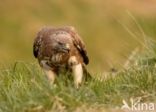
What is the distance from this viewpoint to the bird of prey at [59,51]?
10.1 meters

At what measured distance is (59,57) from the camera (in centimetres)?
1013

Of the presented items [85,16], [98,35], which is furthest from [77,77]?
[85,16]

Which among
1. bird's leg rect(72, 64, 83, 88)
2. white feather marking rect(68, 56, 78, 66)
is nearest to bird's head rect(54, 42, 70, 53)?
white feather marking rect(68, 56, 78, 66)

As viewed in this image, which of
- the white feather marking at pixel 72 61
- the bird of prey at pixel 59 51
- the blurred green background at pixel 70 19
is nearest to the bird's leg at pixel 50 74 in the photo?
the bird of prey at pixel 59 51

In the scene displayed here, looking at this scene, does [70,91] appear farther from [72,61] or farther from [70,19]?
[70,19]

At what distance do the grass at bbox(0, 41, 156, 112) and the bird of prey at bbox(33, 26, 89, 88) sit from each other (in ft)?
0.49

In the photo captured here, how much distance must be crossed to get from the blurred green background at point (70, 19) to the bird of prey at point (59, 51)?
15214 mm

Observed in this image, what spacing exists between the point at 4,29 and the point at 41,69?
20115mm

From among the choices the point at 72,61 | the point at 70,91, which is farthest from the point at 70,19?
the point at 70,91

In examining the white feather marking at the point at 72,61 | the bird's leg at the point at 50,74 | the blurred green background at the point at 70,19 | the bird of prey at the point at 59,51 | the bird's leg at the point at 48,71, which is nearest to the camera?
the bird's leg at the point at 50,74

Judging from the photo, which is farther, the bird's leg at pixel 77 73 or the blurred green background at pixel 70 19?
the blurred green background at pixel 70 19

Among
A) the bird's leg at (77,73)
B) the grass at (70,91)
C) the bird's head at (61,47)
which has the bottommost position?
the grass at (70,91)

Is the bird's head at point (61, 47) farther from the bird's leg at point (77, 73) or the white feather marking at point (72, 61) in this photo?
the bird's leg at point (77, 73)

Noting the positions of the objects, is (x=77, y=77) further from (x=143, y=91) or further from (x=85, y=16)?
(x=85, y=16)
